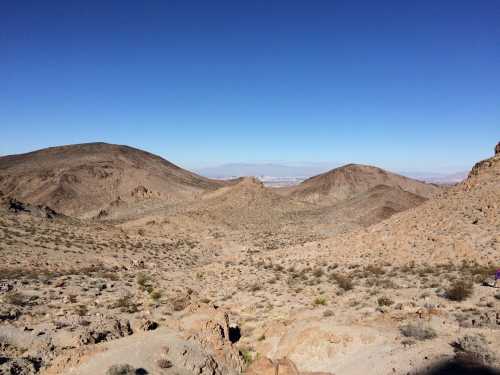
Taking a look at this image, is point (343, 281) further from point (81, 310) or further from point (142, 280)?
point (81, 310)

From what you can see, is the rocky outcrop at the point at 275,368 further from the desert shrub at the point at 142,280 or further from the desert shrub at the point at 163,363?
the desert shrub at the point at 142,280

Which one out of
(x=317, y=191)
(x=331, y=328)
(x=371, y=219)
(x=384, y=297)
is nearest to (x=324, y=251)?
(x=384, y=297)

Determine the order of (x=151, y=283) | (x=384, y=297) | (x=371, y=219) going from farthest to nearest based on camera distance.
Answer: (x=371, y=219) → (x=151, y=283) → (x=384, y=297)

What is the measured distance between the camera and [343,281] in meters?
14.8

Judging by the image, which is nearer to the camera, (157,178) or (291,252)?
(291,252)

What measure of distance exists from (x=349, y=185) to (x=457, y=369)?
84.8 meters

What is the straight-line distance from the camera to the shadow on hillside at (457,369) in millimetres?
5862

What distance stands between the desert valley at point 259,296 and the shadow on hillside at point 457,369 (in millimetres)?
34

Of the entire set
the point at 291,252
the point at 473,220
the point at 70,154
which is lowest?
the point at 291,252

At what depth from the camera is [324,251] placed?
22.0m

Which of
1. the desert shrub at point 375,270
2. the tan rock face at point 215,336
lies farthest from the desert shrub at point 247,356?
the desert shrub at point 375,270

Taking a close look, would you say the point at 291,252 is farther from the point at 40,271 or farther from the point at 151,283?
the point at 40,271

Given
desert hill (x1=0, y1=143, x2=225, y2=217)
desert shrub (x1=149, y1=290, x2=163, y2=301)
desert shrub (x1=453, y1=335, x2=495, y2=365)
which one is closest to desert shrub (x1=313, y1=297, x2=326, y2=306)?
desert shrub (x1=453, y1=335, x2=495, y2=365)

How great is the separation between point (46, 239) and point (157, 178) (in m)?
54.9
